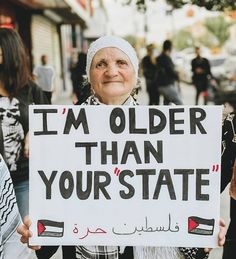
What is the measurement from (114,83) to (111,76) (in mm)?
30

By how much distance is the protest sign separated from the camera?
6.27 ft

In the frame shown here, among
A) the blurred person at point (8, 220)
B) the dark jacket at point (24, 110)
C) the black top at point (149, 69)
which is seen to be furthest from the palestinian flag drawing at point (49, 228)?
the black top at point (149, 69)

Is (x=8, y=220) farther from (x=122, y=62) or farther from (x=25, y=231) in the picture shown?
(x=122, y=62)

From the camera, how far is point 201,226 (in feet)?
6.19

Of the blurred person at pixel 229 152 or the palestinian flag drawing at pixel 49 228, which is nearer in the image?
the palestinian flag drawing at pixel 49 228

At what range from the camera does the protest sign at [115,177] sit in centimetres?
191

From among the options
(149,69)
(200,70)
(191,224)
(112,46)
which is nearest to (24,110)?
(112,46)

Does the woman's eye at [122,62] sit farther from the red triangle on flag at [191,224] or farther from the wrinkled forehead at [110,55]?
the red triangle on flag at [191,224]

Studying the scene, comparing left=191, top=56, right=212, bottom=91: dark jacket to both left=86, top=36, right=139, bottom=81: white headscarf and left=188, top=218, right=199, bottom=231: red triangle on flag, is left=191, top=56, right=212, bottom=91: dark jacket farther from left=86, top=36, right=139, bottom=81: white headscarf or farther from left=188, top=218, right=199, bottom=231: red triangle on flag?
left=188, top=218, right=199, bottom=231: red triangle on flag

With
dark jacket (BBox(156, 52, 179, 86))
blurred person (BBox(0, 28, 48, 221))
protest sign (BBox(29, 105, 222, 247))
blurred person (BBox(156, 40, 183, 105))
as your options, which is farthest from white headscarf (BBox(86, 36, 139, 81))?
dark jacket (BBox(156, 52, 179, 86))

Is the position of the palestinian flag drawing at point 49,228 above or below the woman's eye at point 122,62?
below

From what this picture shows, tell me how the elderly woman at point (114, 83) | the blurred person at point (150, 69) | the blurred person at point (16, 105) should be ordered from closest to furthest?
1. the elderly woman at point (114, 83)
2. the blurred person at point (16, 105)
3. the blurred person at point (150, 69)

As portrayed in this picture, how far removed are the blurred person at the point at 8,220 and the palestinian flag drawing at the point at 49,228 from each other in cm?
14

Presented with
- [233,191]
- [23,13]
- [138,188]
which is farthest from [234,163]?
[23,13]
